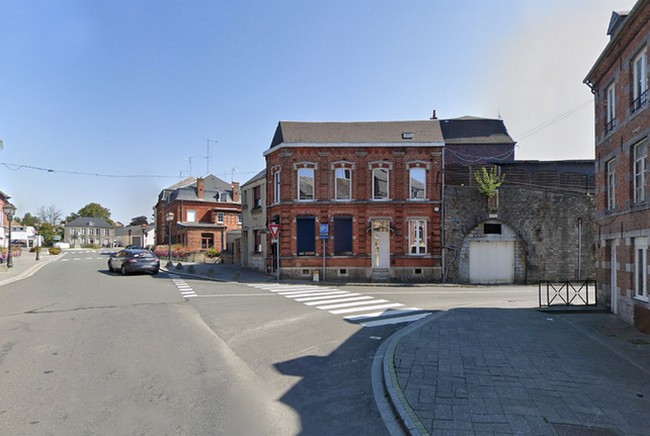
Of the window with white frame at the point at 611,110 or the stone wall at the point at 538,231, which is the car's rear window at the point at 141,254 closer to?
the stone wall at the point at 538,231

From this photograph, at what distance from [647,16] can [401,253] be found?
1519 cm

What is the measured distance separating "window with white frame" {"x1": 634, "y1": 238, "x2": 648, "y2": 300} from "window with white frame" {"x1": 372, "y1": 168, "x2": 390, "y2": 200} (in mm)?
13764

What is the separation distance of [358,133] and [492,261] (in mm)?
10442

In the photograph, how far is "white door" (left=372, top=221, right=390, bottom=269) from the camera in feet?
76.4

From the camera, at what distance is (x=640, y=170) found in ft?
35.2

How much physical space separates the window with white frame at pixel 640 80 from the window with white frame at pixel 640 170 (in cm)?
106

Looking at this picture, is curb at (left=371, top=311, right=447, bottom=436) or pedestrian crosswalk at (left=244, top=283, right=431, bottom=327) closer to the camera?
curb at (left=371, top=311, right=447, bottom=436)

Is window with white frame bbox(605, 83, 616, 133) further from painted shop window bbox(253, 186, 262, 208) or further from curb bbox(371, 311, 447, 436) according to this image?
painted shop window bbox(253, 186, 262, 208)

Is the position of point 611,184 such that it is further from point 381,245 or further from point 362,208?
point 362,208

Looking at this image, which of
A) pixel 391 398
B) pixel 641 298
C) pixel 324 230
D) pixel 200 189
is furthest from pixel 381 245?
pixel 200 189

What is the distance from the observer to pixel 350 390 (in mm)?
5836

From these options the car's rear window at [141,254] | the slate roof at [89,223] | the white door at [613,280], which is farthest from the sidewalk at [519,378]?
the slate roof at [89,223]

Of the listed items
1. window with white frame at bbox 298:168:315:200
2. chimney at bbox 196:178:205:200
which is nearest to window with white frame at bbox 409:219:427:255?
window with white frame at bbox 298:168:315:200

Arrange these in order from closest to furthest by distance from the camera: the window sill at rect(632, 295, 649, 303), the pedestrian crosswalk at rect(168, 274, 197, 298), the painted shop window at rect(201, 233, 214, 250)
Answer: the window sill at rect(632, 295, 649, 303) < the pedestrian crosswalk at rect(168, 274, 197, 298) < the painted shop window at rect(201, 233, 214, 250)
